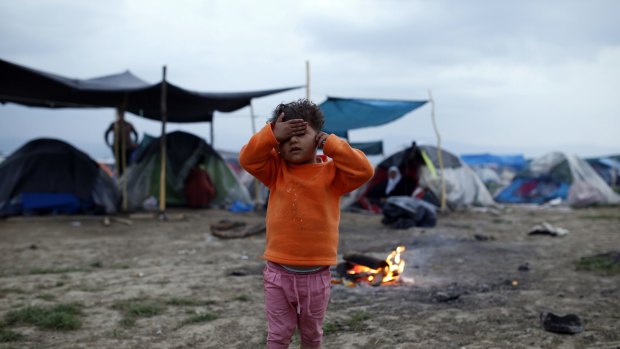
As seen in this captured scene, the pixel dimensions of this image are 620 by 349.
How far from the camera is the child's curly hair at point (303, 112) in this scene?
8.46ft

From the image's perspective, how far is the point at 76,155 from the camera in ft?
39.9

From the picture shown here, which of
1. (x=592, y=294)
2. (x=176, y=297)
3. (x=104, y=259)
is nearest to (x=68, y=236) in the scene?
(x=104, y=259)

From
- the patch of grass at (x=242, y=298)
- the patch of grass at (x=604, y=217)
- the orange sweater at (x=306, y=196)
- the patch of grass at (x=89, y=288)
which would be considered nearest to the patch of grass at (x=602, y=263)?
the patch of grass at (x=242, y=298)

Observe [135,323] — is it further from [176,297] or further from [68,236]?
[68,236]

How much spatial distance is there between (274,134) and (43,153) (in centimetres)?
1100

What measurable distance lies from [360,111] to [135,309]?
28.8 ft

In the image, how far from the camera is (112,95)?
12.4 meters

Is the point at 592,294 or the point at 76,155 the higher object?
the point at 76,155

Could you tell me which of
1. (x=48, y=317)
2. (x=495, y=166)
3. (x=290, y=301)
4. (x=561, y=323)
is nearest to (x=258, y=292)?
(x=48, y=317)

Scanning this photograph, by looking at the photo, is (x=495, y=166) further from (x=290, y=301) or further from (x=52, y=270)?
(x=290, y=301)

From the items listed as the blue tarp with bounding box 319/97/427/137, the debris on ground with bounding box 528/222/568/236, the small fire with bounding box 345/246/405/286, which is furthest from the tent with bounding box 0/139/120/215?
the debris on ground with bounding box 528/222/568/236

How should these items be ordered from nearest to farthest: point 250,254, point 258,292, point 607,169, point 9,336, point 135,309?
point 9,336
point 135,309
point 258,292
point 250,254
point 607,169

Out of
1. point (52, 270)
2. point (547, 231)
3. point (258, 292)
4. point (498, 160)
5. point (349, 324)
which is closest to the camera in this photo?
point (349, 324)

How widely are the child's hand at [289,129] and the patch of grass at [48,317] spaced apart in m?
2.50
